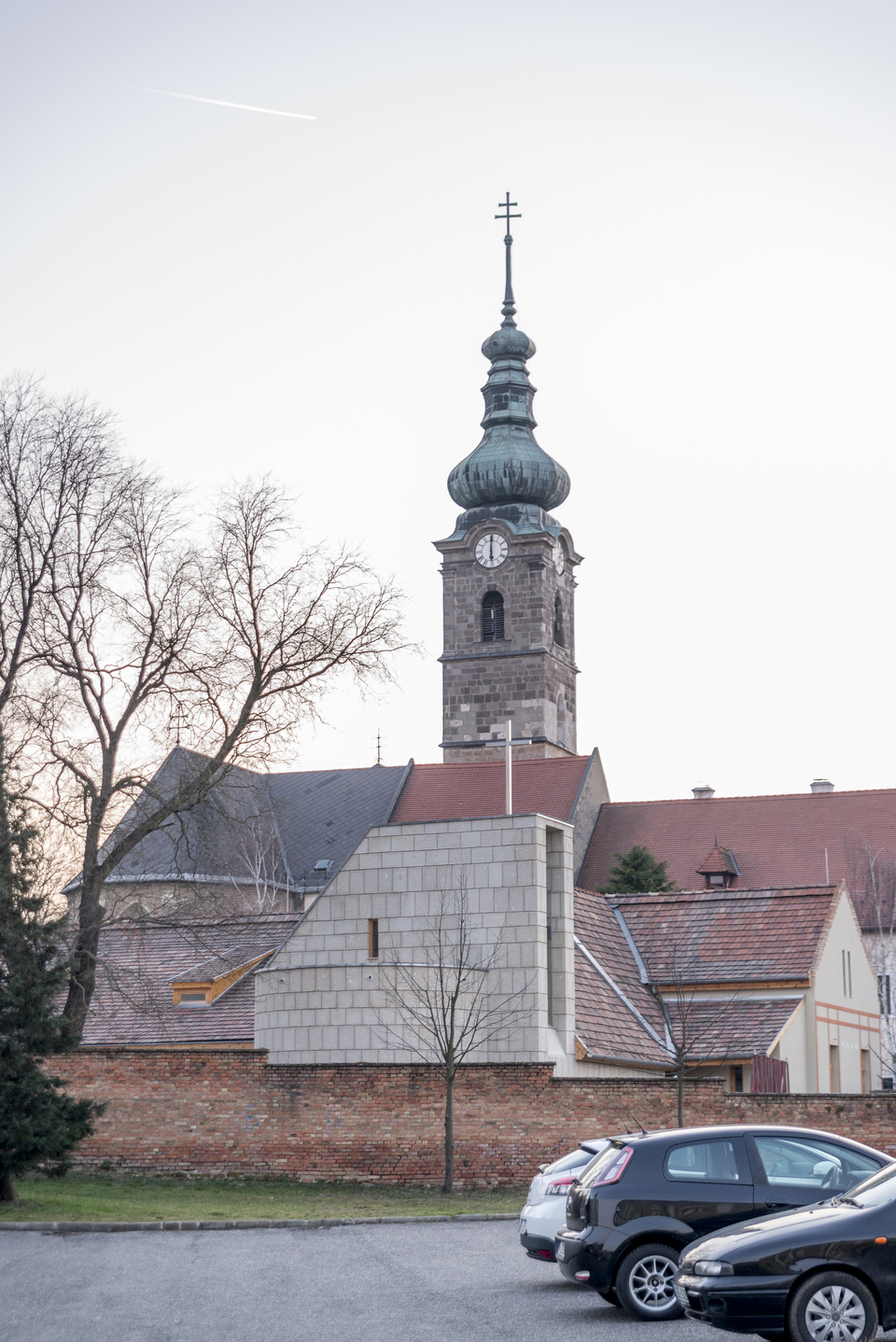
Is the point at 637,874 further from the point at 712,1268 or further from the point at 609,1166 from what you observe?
the point at 712,1268

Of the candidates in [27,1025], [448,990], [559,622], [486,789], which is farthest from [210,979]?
[559,622]

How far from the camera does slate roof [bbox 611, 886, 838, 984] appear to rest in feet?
105

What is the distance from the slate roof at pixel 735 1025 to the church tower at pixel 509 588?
37655 mm

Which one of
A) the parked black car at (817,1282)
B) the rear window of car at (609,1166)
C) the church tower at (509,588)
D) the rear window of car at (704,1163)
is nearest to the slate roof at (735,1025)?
the rear window of car at (609,1166)

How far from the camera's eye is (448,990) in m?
25.5

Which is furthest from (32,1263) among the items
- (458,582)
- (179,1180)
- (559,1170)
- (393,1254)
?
(458,582)

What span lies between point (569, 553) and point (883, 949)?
26.2m

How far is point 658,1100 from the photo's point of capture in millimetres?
23859

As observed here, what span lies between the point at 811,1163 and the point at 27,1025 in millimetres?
11533

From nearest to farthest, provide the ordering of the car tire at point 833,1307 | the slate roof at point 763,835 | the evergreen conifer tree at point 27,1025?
the car tire at point 833,1307 < the evergreen conifer tree at point 27,1025 < the slate roof at point 763,835

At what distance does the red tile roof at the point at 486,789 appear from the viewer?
191ft

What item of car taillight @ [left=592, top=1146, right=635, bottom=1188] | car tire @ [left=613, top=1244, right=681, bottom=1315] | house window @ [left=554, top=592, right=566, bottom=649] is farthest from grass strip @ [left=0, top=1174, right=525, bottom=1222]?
house window @ [left=554, top=592, right=566, bottom=649]

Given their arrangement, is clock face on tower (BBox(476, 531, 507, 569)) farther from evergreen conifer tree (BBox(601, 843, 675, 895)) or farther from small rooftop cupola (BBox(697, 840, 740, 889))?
evergreen conifer tree (BBox(601, 843, 675, 895))

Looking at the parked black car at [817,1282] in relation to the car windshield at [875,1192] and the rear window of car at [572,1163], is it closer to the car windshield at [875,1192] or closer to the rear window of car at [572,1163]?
the car windshield at [875,1192]
